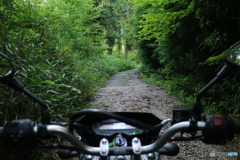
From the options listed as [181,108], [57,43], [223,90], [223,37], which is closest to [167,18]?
[223,37]

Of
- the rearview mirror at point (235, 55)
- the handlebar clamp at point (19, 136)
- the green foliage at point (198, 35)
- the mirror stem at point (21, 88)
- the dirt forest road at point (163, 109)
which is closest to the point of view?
the handlebar clamp at point (19, 136)

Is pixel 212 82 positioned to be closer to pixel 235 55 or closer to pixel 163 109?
pixel 235 55

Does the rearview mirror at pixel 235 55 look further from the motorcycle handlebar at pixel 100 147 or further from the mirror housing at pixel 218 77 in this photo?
the motorcycle handlebar at pixel 100 147

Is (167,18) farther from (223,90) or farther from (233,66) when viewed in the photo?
(233,66)

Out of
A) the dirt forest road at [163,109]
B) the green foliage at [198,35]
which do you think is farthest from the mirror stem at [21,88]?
the green foliage at [198,35]

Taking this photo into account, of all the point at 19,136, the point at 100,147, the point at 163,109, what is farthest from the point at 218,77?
the point at 163,109

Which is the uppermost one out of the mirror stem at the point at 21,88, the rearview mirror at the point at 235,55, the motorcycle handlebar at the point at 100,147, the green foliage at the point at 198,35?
the green foliage at the point at 198,35

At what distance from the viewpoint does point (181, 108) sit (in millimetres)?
1182

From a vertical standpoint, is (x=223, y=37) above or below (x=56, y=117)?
above

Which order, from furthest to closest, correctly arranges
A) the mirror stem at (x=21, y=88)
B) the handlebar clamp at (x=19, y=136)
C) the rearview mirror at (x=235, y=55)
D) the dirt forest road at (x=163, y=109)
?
the dirt forest road at (x=163, y=109) < the rearview mirror at (x=235, y=55) < the mirror stem at (x=21, y=88) < the handlebar clamp at (x=19, y=136)

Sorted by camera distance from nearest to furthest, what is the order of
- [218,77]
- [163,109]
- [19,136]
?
[19,136] → [218,77] → [163,109]

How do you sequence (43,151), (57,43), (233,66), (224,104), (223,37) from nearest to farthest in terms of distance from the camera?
(233,66) < (43,151) < (223,37) < (224,104) < (57,43)

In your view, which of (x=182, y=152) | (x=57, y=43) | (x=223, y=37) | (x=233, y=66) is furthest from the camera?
(x=57, y=43)

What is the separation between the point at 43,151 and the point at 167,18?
4230 mm
